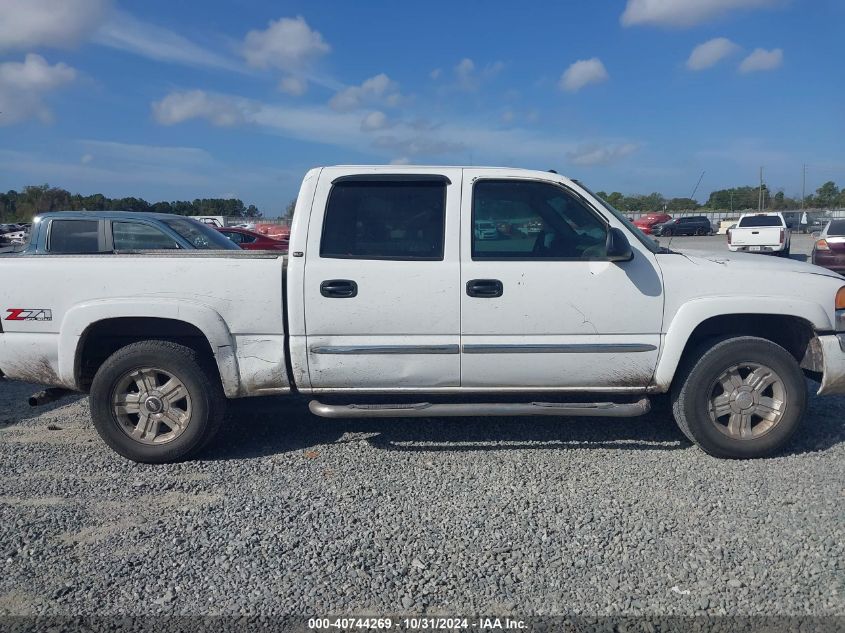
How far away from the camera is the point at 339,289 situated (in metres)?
4.60

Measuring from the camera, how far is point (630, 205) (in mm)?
40250

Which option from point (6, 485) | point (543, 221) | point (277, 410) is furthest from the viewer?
point (277, 410)

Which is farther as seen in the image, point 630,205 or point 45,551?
point 630,205

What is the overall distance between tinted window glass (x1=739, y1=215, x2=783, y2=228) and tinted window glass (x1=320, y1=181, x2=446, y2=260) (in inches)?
829

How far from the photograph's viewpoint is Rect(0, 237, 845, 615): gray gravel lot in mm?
3211

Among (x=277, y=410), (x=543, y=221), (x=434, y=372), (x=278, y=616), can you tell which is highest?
(x=543, y=221)

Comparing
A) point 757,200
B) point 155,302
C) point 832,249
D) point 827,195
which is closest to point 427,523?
point 155,302

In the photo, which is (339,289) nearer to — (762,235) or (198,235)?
(198,235)

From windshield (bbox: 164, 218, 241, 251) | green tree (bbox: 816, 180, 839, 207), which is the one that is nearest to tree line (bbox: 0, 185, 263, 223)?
windshield (bbox: 164, 218, 241, 251)

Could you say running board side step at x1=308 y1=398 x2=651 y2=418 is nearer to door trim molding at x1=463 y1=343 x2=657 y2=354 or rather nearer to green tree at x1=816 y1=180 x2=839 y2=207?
door trim molding at x1=463 y1=343 x2=657 y2=354

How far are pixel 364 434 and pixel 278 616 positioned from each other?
2.35m

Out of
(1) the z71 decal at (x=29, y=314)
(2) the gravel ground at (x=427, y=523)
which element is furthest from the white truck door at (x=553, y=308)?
(1) the z71 decal at (x=29, y=314)

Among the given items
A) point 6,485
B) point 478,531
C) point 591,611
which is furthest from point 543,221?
point 6,485

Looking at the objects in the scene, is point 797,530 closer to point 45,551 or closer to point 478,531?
point 478,531
